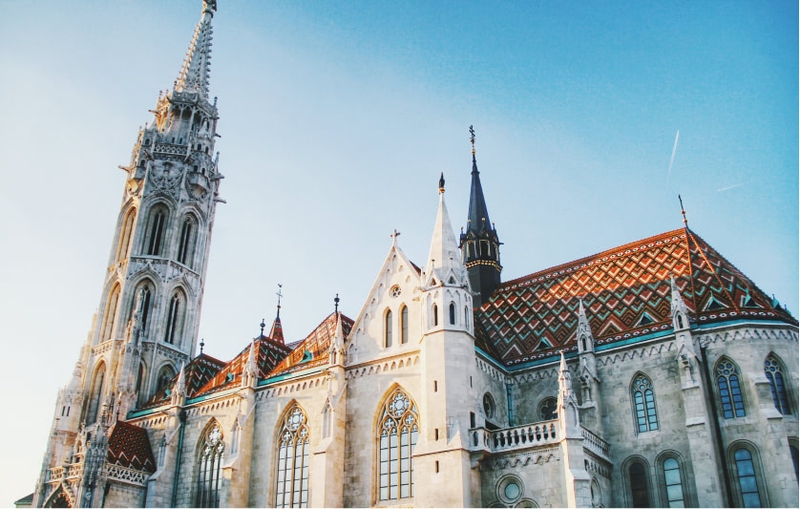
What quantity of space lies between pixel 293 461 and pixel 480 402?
8.69m

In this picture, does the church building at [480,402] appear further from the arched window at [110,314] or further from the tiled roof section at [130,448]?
the arched window at [110,314]

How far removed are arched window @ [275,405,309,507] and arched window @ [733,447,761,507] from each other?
16.6m

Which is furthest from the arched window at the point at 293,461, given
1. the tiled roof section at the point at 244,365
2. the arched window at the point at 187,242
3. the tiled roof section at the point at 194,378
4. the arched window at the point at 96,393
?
the arched window at the point at 187,242

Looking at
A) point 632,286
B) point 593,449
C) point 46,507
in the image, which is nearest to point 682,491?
point 593,449

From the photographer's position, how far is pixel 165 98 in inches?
2068

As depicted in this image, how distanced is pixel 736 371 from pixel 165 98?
137 ft

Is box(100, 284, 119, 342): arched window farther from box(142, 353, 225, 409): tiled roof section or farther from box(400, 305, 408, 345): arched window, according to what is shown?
box(400, 305, 408, 345): arched window

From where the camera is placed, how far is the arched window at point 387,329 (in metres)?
30.9

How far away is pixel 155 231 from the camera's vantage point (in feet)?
153

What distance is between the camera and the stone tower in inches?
1619

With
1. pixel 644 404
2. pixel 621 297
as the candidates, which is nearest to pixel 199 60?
pixel 621 297

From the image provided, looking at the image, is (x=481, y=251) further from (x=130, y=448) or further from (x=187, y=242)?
(x=130, y=448)

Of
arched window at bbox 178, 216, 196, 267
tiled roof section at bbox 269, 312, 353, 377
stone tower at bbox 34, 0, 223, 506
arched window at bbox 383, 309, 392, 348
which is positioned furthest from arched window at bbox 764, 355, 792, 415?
arched window at bbox 178, 216, 196, 267

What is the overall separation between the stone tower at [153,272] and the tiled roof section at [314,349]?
34.3 feet
